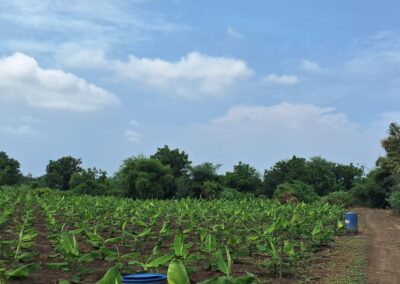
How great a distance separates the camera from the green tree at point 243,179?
151 ft

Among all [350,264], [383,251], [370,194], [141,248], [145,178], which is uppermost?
[145,178]

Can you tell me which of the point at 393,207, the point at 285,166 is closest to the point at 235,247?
the point at 393,207

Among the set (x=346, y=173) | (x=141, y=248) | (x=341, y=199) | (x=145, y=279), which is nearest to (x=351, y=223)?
(x=141, y=248)

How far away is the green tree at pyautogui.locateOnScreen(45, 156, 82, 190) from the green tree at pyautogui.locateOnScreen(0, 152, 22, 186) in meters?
3.54

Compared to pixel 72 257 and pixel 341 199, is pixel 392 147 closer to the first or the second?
pixel 341 199

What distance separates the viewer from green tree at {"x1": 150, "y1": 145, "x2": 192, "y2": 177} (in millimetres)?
47906

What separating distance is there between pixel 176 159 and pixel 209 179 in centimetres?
372

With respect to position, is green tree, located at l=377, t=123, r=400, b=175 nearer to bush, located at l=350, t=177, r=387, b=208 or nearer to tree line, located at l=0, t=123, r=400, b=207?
tree line, located at l=0, t=123, r=400, b=207

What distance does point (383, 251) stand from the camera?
14703 mm

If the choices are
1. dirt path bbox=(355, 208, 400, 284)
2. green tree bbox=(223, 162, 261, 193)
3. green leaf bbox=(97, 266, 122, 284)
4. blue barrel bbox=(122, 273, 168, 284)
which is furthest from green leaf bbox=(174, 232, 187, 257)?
green tree bbox=(223, 162, 261, 193)

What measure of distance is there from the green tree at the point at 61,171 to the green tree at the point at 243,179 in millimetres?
15229

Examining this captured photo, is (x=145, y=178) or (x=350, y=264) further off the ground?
(x=145, y=178)

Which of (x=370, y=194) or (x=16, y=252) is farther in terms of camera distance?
(x=370, y=194)

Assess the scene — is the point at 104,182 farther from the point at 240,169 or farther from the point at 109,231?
the point at 109,231
